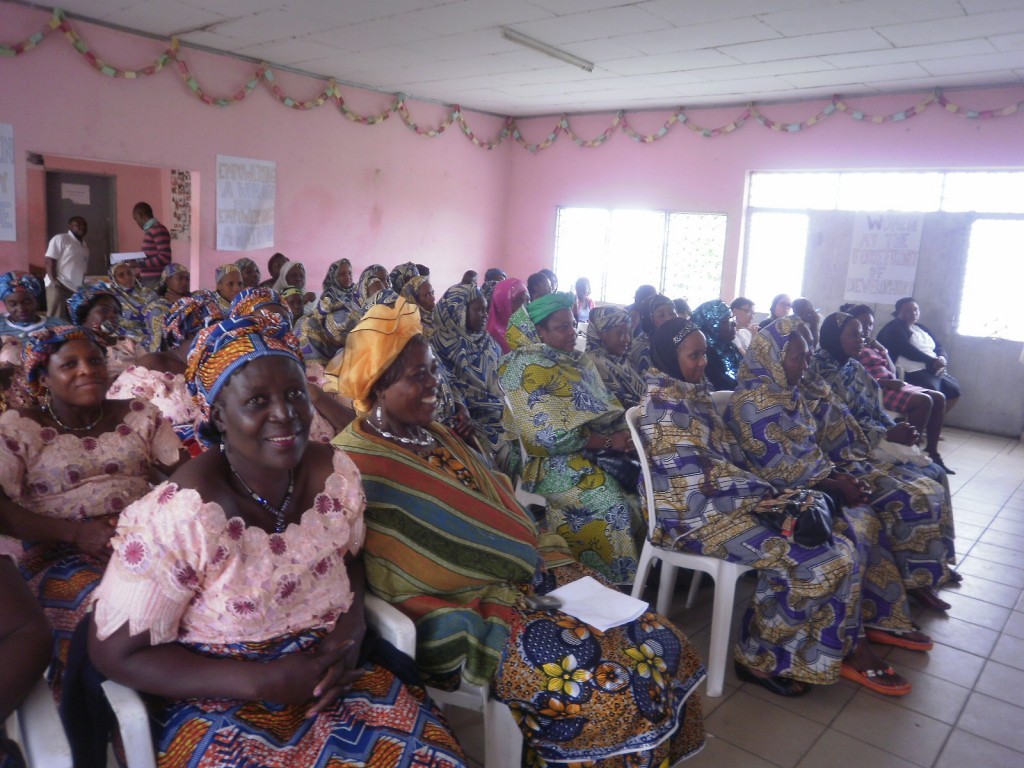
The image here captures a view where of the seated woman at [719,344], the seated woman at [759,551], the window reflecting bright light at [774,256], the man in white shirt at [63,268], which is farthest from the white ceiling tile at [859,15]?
the man in white shirt at [63,268]

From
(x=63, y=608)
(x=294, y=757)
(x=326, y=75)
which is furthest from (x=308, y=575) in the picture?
(x=326, y=75)

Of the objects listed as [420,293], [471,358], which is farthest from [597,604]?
[420,293]

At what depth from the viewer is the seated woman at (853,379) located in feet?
13.1

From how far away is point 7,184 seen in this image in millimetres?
5918

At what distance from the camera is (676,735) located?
2.00 m

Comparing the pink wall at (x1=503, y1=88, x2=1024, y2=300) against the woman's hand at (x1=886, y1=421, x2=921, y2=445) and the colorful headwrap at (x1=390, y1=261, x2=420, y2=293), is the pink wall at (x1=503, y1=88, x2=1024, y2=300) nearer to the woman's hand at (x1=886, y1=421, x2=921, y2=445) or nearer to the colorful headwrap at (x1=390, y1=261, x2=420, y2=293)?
the colorful headwrap at (x1=390, y1=261, x2=420, y2=293)

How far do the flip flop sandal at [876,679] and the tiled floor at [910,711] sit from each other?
0.03 meters

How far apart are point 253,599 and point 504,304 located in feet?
15.4

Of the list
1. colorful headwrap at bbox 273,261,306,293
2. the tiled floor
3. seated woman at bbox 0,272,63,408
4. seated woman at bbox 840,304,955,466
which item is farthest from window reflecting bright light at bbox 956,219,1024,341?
seated woman at bbox 0,272,63,408

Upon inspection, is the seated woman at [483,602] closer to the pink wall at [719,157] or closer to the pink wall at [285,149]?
the pink wall at [285,149]

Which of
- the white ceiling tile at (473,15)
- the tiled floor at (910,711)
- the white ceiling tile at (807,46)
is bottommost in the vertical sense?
the tiled floor at (910,711)

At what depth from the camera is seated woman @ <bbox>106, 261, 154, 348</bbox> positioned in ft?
16.4

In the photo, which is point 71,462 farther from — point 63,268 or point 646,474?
point 63,268

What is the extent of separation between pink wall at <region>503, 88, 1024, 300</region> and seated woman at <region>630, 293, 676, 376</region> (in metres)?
4.27
